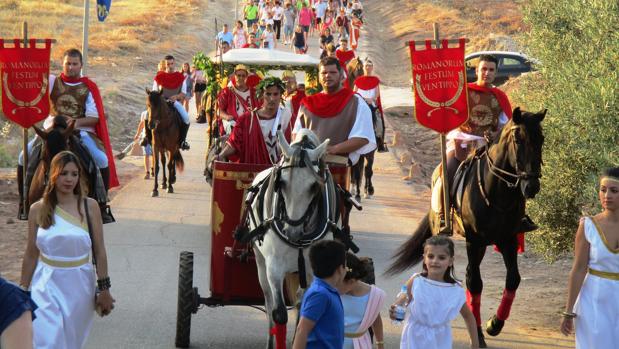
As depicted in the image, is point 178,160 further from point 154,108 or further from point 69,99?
point 69,99

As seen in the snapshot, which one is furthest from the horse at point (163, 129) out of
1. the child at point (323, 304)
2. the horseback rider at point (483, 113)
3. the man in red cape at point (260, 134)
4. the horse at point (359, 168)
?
the child at point (323, 304)

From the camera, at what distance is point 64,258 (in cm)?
836

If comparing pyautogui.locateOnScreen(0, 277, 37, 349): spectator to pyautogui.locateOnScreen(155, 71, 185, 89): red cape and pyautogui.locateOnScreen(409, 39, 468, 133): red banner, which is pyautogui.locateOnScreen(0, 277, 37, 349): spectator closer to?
pyautogui.locateOnScreen(409, 39, 468, 133): red banner

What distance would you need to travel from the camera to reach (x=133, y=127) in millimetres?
33500

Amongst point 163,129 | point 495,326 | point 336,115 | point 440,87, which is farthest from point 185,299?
point 163,129

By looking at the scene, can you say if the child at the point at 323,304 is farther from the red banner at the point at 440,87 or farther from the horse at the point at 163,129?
the horse at the point at 163,129

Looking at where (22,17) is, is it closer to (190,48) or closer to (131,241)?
(190,48)

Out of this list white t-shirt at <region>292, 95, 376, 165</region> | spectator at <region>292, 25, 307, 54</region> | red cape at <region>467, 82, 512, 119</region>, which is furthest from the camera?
spectator at <region>292, 25, 307, 54</region>

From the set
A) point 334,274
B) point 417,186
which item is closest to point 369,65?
point 417,186

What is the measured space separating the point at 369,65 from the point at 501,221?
1170 cm

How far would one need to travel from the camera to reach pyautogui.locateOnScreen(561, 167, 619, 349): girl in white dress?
27.3 feet

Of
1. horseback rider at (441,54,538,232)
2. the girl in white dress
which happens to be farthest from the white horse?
horseback rider at (441,54,538,232)

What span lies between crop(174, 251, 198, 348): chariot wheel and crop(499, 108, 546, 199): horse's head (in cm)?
317

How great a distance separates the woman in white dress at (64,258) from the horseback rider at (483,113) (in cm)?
484
